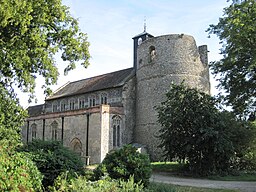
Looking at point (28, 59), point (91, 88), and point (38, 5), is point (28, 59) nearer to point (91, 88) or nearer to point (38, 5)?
point (38, 5)

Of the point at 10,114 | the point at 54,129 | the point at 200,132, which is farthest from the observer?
the point at 54,129

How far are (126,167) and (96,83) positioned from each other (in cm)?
3007

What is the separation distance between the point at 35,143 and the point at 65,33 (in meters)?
8.15

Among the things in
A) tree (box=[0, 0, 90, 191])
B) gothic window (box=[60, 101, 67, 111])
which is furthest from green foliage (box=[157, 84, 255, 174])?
gothic window (box=[60, 101, 67, 111])

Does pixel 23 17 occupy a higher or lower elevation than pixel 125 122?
higher

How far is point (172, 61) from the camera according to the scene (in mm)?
33594

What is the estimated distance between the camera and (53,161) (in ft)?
39.4

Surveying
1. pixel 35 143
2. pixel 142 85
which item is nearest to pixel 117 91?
pixel 142 85

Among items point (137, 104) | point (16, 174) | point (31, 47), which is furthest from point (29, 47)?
point (137, 104)

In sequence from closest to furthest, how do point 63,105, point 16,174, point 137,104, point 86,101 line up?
1. point 16,174
2. point 137,104
3. point 86,101
4. point 63,105

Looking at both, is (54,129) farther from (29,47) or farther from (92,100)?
(29,47)

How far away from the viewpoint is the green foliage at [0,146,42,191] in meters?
7.52

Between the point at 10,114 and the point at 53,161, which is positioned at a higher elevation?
the point at 10,114

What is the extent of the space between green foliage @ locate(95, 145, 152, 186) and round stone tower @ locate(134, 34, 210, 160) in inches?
804
